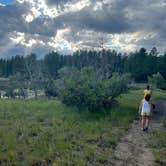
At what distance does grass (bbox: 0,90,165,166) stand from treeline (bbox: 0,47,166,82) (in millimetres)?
26115

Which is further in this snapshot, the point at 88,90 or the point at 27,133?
the point at 88,90

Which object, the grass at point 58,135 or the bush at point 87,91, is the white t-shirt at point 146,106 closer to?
the grass at point 58,135

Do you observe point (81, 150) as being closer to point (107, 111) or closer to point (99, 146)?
point (99, 146)

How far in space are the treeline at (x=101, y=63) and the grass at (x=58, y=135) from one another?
26.1 metres

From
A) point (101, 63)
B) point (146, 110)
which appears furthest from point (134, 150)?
point (101, 63)

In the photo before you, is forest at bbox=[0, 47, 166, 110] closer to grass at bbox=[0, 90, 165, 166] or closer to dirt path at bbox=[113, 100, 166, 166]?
grass at bbox=[0, 90, 165, 166]

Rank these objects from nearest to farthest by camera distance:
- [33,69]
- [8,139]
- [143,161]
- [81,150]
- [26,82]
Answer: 1. [143,161]
2. [81,150]
3. [8,139]
4. [26,82]
5. [33,69]

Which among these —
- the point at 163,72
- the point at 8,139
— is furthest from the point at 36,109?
the point at 163,72

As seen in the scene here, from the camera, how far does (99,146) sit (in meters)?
9.72

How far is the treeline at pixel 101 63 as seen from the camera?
5671 cm

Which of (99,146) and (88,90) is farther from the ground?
(88,90)

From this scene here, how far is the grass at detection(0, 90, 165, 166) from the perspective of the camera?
26.3 ft

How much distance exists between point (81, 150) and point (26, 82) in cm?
4135

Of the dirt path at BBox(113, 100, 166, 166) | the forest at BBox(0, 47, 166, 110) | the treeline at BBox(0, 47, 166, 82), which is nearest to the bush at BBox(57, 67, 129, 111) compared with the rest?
the forest at BBox(0, 47, 166, 110)
